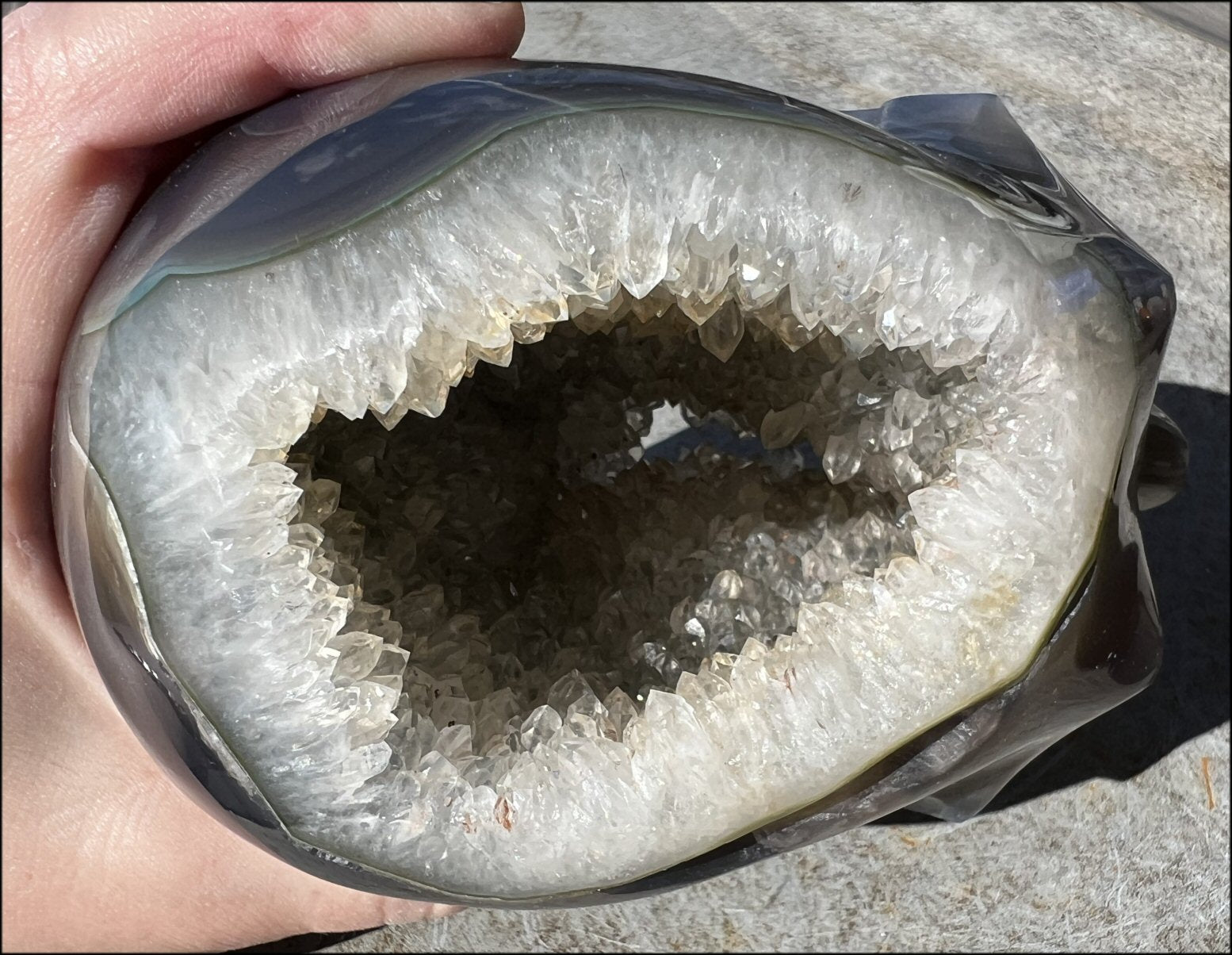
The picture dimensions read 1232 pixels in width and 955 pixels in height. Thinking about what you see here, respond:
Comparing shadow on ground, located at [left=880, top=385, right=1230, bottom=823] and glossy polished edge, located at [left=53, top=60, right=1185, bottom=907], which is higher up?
glossy polished edge, located at [left=53, top=60, right=1185, bottom=907]

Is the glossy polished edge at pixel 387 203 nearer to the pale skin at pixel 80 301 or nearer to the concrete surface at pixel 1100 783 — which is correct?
the pale skin at pixel 80 301

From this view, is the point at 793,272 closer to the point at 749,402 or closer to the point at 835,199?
the point at 835,199

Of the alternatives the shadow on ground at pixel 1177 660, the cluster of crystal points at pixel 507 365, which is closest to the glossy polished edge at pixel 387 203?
the cluster of crystal points at pixel 507 365

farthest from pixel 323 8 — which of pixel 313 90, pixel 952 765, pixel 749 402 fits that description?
pixel 952 765

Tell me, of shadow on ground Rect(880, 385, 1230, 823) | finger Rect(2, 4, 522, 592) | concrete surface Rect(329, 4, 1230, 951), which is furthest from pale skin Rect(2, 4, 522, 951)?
shadow on ground Rect(880, 385, 1230, 823)

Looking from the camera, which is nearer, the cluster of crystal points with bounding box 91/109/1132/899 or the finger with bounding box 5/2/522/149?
the cluster of crystal points with bounding box 91/109/1132/899

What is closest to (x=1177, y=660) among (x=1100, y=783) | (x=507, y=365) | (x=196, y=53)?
(x=1100, y=783)

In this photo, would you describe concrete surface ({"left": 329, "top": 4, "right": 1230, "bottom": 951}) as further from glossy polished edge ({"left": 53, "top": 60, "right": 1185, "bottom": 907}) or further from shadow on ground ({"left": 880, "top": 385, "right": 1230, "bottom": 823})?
glossy polished edge ({"left": 53, "top": 60, "right": 1185, "bottom": 907})
